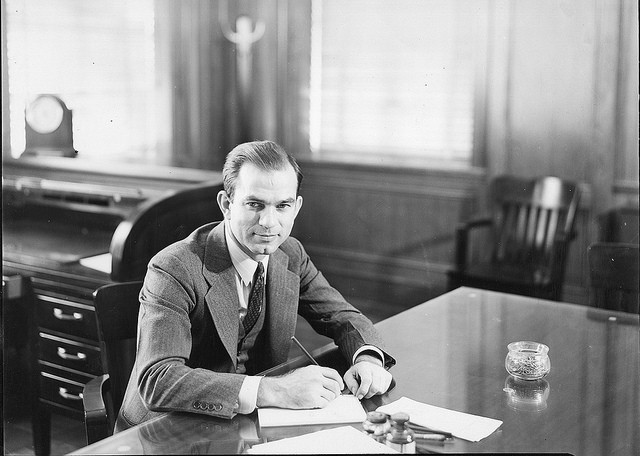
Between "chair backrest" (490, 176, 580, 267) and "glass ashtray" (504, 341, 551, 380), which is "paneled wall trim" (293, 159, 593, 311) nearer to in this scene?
"chair backrest" (490, 176, 580, 267)

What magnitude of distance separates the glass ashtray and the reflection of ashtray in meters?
0.02

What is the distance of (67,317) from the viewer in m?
2.54

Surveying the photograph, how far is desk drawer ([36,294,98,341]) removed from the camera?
8.26ft

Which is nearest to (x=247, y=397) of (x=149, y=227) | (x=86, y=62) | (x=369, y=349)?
(x=369, y=349)

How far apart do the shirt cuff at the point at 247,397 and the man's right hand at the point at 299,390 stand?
0.01 meters

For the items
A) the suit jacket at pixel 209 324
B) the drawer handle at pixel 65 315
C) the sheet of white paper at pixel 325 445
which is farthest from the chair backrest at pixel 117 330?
the sheet of white paper at pixel 325 445

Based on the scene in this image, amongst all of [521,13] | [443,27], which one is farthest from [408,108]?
[521,13]

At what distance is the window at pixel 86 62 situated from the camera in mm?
2330

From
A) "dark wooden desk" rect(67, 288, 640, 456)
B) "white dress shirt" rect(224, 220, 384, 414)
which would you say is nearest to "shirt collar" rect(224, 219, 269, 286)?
"white dress shirt" rect(224, 220, 384, 414)

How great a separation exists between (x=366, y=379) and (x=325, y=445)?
0.35m

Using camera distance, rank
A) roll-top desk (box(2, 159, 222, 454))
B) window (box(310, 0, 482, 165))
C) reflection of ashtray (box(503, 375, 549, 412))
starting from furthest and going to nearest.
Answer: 1. window (box(310, 0, 482, 165))
2. roll-top desk (box(2, 159, 222, 454))
3. reflection of ashtray (box(503, 375, 549, 412))

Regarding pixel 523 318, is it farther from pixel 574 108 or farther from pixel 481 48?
pixel 481 48

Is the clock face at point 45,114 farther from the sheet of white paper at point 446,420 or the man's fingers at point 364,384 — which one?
the sheet of white paper at point 446,420

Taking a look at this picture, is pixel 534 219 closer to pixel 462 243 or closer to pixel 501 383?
pixel 462 243
